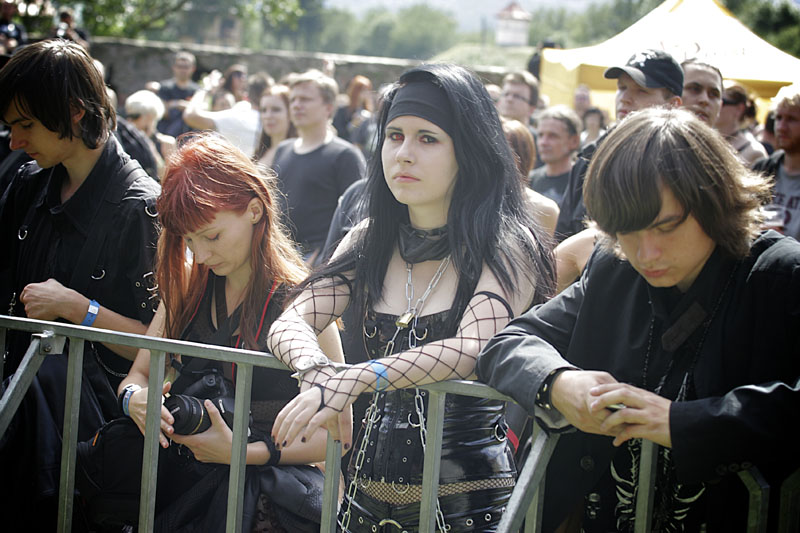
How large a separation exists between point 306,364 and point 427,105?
831 mm

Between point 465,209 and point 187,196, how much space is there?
0.93 m

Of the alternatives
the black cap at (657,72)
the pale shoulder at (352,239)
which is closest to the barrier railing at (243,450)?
the pale shoulder at (352,239)

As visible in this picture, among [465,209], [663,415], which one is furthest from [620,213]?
[465,209]

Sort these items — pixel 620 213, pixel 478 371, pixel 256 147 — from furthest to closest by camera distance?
pixel 256 147 < pixel 478 371 < pixel 620 213

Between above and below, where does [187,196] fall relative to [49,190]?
above

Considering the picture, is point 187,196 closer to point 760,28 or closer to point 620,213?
point 620,213

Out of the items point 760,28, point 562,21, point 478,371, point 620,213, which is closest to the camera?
point 620,213

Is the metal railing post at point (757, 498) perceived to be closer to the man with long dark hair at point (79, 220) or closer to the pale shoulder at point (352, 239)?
the pale shoulder at point (352, 239)

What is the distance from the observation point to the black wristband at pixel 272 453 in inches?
90.4

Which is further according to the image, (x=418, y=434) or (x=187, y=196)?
(x=187, y=196)

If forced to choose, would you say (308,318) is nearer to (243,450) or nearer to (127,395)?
(243,450)

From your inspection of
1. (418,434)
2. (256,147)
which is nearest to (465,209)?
(418,434)

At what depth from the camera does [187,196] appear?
2482 millimetres

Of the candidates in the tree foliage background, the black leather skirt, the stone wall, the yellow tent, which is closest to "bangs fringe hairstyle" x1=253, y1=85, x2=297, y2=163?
the yellow tent
